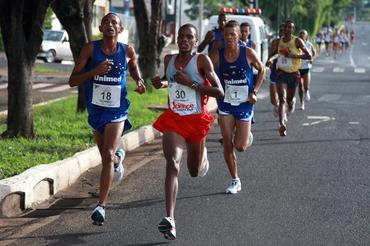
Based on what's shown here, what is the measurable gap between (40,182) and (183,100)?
1.87 metres

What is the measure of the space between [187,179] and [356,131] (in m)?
5.87

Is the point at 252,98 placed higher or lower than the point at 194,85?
lower

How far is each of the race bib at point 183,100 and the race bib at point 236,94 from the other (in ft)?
6.10

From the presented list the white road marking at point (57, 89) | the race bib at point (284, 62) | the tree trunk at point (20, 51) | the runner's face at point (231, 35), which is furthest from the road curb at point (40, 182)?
the white road marking at point (57, 89)

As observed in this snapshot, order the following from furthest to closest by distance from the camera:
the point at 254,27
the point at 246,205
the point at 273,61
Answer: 1. the point at 254,27
2. the point at 273,61
3. the point at 246,205

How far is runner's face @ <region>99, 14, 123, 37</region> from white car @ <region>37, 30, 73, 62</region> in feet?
97.8

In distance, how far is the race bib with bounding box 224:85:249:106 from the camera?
373 inches

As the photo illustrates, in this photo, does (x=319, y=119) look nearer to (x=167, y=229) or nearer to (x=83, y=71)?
(x=83, y=71)

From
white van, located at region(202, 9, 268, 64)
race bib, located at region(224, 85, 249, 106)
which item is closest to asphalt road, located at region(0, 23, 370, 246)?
race bib, located at region(224, 85, 249, 106)

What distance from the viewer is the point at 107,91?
26.3 ft

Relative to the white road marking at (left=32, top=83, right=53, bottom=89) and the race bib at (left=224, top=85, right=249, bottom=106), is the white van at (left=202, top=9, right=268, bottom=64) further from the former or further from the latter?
the race bib at (left=224, top=85, right=249, bottom=106)

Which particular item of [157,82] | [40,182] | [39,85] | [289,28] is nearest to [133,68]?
[157,82]

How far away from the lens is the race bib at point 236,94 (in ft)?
31.1

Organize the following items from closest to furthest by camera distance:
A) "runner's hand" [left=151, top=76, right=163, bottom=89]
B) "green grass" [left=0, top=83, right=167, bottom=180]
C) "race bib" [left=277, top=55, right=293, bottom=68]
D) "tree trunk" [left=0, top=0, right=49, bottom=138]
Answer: "runner's hand" [left=151, top=76, right=163, bottom=89] < "green grass" [left=0, top=83, right=167, bottom=180] < "tree trunk" [left=0, top=0, right=49, bottom=138] < "race bib" [left=277, top=55, right=293, bottom=68]
